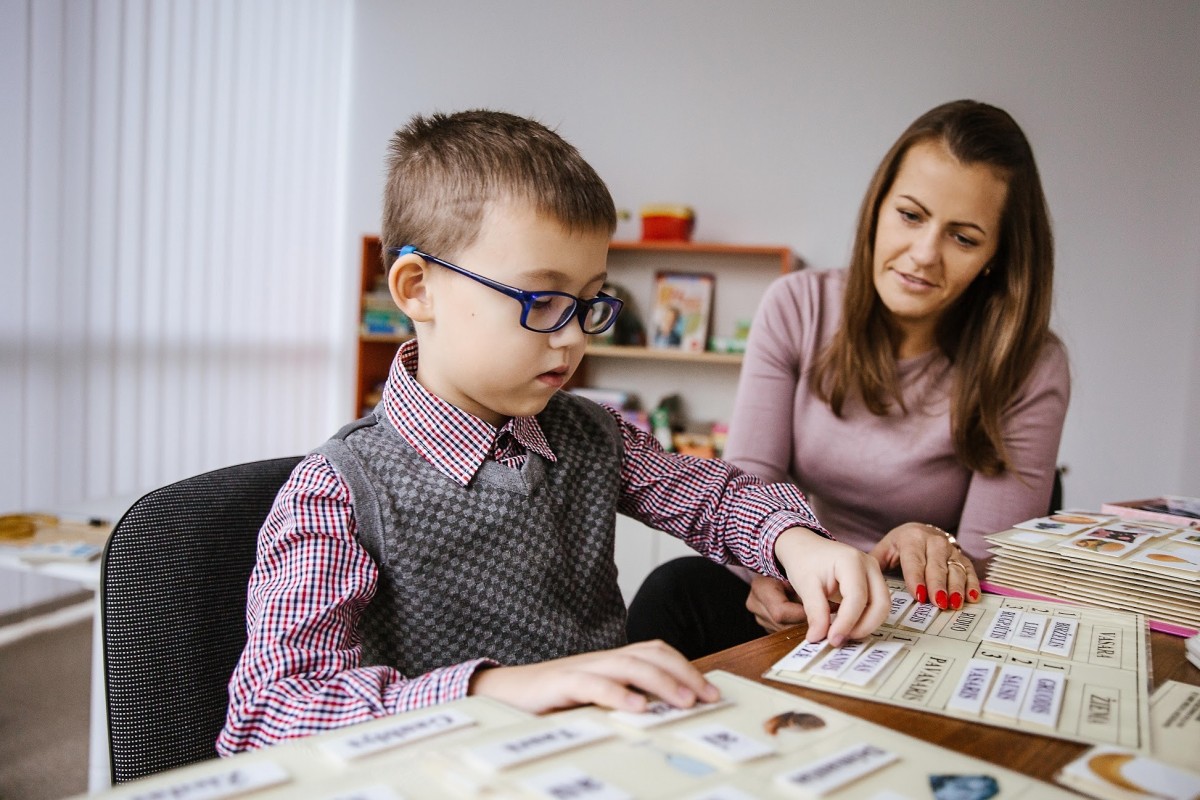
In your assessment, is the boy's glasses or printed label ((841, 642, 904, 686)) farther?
the boy's glasses

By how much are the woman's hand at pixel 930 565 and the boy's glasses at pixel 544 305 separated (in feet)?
1.32

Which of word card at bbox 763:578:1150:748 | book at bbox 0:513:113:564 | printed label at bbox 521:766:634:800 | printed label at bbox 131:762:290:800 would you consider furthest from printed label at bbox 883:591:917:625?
book at bbox 0:513:113:564

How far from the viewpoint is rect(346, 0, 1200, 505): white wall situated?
328cm

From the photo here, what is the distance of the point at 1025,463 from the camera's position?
1.46m

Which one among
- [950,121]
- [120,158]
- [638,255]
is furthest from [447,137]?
[638,255]

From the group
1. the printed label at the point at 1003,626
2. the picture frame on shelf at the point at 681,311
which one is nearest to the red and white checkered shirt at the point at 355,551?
the printed label at the point at 1003,626

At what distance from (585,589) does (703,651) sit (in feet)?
1.14

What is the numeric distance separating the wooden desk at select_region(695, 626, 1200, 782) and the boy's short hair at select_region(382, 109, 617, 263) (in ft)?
1.52

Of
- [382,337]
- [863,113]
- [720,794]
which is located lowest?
[382,337]

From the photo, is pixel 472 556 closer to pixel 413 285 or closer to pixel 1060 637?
pixel 413 285

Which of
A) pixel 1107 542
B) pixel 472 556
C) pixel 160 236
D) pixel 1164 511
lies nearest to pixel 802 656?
pixel 472 556

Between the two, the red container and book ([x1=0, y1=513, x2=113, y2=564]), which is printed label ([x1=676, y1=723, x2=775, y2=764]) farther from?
the red container

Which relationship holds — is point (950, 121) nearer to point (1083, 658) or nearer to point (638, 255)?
point (1083, 658)

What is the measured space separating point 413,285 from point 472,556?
0.29m
